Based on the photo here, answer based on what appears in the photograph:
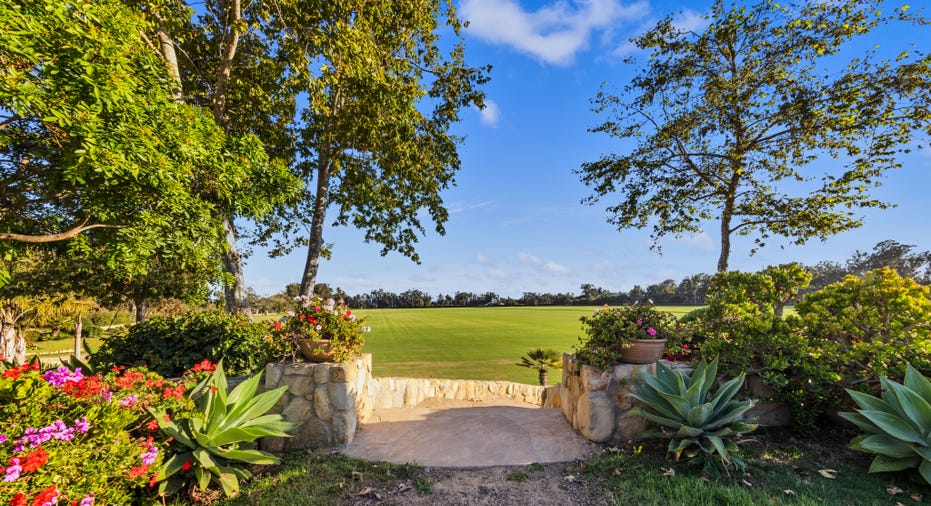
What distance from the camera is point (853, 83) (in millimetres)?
→ 8719

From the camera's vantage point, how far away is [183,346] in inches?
201

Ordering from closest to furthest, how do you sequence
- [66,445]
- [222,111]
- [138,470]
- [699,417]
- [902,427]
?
[66,445]
[138,470]
[902,427]
[699,417]
[222,111]

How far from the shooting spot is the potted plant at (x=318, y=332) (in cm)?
452

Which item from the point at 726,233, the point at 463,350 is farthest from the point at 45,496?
the point at 463,350

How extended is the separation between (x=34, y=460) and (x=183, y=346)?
3.41 meters

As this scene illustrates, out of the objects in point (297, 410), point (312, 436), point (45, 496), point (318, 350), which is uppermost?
point (318, 350)

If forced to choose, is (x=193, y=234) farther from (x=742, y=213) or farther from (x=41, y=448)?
(x=742, y=213)

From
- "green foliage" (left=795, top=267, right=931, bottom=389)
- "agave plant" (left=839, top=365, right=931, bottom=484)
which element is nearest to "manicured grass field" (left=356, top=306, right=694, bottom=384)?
"green foliage" (left=795, top=267, right=931, bottom=389)

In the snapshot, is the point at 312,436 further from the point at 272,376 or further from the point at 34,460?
the point at 34,460

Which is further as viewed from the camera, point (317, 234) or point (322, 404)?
point (317, 234)

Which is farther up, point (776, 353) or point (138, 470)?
point (776, 353)

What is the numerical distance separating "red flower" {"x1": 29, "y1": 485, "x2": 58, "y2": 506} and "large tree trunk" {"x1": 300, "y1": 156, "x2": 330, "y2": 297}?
6923mm

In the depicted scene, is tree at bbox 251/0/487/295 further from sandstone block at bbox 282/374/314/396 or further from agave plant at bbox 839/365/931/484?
agave plant at bbox 839/365/931/484

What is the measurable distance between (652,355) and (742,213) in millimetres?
8133
